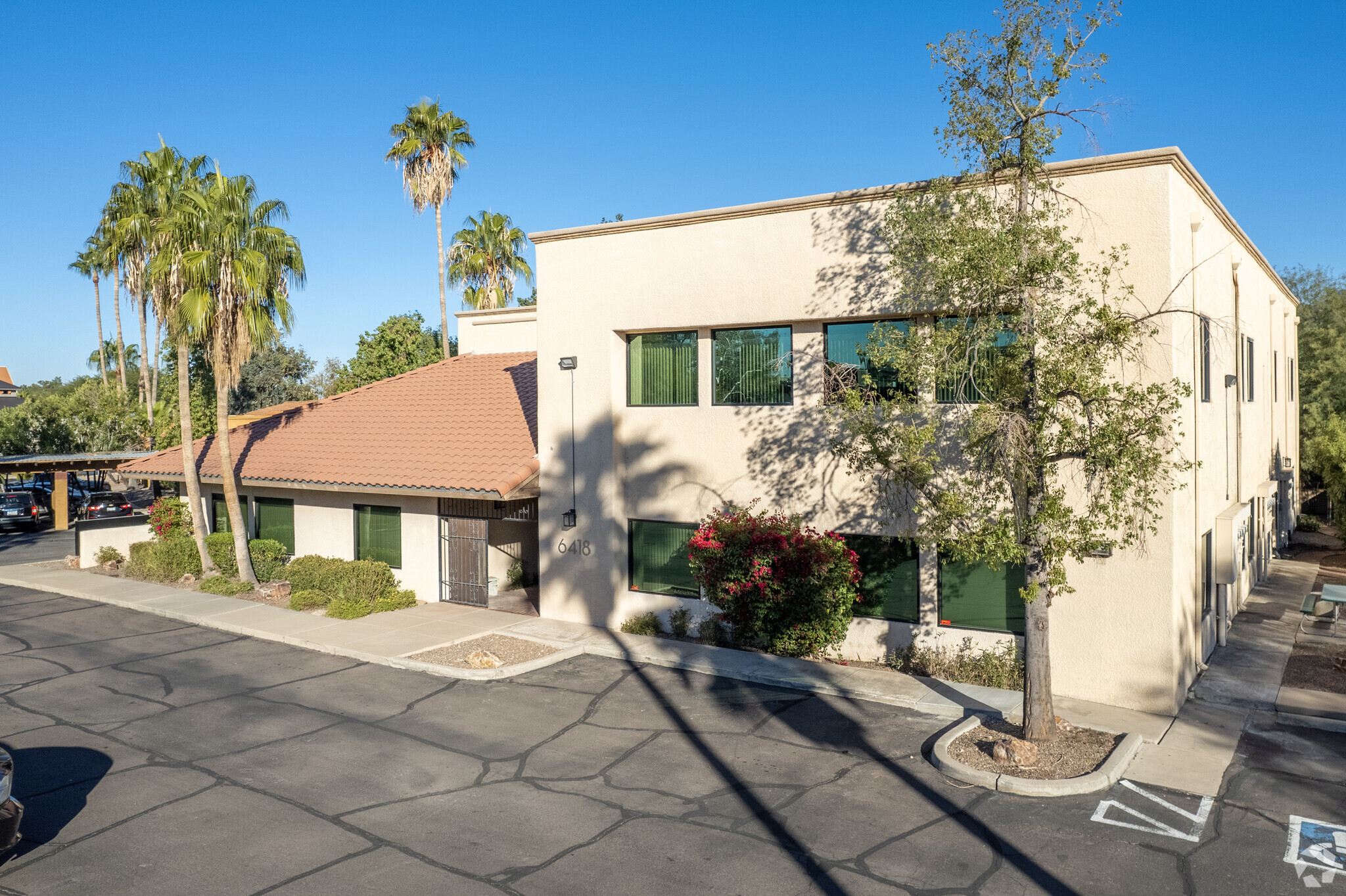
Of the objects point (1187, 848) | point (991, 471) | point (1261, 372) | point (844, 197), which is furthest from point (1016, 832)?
point (1261, 372)

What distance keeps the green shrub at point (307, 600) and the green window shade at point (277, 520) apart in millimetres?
3301

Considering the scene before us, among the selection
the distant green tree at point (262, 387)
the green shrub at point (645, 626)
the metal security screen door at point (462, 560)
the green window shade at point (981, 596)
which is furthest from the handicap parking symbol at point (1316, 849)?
the distant green tree at point (262, 387)

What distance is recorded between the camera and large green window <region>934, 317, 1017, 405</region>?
34.5 feet

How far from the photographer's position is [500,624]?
17.3 m

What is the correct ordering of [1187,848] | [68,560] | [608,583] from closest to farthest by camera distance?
[1187,848] → [608,583] → [68,560]

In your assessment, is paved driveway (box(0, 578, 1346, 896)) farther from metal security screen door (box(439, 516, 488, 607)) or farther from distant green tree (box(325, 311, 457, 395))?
distant green tree (box(325, 311, 457, 395))

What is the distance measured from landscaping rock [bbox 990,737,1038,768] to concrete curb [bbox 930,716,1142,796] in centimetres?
37

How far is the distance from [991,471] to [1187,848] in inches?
169

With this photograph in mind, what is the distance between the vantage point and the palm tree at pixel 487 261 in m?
42.2

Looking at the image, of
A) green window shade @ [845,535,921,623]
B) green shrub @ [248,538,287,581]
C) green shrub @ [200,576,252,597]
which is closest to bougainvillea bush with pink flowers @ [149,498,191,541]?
green shrub @ [200,576,252,597]

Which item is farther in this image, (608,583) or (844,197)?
(608,583)

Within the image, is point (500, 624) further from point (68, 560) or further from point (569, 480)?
point (68, 560)

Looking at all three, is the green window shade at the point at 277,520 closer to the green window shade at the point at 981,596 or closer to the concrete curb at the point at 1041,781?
the green window shade at the point at 981,596

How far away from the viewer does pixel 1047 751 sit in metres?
10.3
